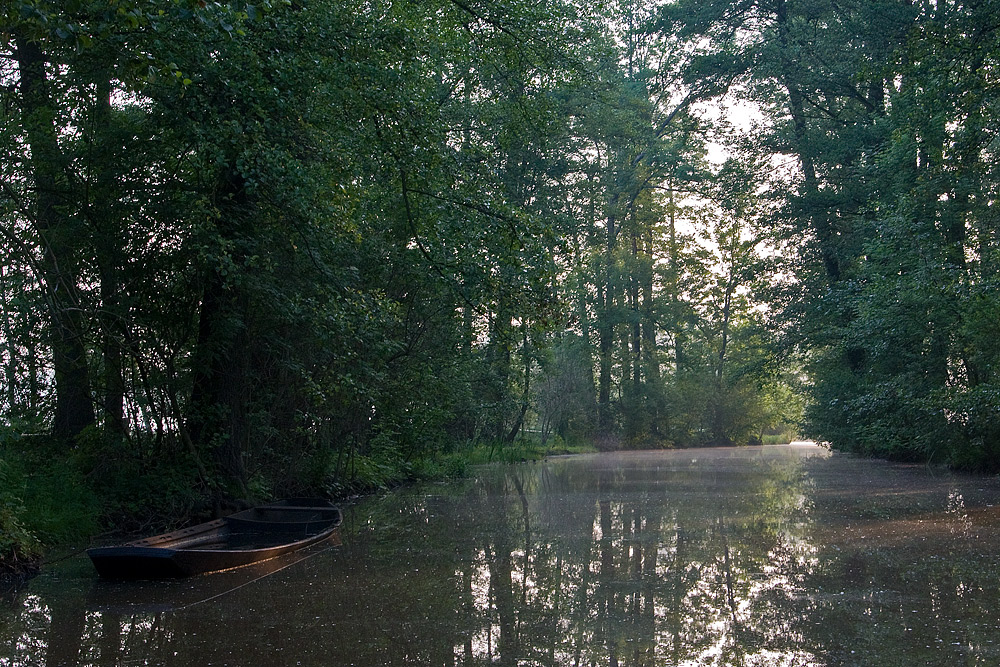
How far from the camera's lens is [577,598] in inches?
217

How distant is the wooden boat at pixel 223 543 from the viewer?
6.03 metres

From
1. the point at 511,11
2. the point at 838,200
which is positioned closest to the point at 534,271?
the point at 511,11

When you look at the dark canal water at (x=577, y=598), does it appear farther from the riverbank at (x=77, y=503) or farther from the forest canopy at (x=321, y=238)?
the forest canopy at (x=321, y=238)

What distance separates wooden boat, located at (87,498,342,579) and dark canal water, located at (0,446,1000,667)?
0.13 m

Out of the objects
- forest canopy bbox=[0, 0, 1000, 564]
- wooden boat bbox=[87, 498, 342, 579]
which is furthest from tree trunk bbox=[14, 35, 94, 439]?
wooden boat bbox=[87, 498, 342, 579]

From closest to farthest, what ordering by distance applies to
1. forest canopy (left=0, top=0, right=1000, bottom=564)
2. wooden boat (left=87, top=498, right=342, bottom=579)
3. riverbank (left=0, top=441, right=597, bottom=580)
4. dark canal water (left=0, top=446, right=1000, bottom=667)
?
dark canal water (left=0, top=446, right=1000, bottom=667), wooden boat (left=87, top=498, right=342, bottom=579), riverbank (left=0, top=441, right=597, bottom=580), forest canopy (left=0, top=0, right=1000, bottom=564)

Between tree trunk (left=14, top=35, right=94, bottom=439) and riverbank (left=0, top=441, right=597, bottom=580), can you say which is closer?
riverbank (left=0, top=441, right=597, bottom=580)

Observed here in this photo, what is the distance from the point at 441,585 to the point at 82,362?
4.64 m

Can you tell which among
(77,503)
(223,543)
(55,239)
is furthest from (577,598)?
(55,239)

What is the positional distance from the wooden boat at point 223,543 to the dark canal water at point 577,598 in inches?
5.1

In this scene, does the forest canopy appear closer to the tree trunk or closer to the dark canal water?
the tree trunk

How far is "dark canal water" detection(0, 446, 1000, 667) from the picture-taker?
435 cm

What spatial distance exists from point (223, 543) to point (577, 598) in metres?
3.96

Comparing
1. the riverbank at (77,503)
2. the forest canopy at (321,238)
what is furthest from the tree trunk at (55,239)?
the riverbank at (77,503)
